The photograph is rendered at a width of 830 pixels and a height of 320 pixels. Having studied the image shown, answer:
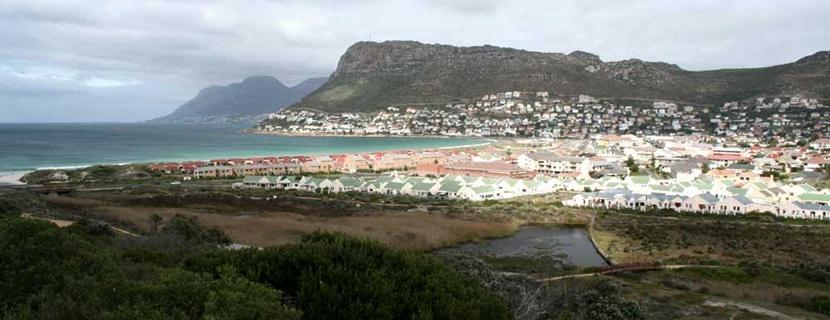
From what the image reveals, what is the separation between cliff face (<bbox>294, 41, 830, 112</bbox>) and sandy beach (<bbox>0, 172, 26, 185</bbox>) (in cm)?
10507

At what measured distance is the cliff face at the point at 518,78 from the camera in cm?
13788

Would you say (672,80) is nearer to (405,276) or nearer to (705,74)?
(705,74)

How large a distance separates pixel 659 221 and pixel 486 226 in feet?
31.7

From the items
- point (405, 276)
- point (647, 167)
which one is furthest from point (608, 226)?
point (647, 167)

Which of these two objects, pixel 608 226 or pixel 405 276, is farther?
pixel 608 226

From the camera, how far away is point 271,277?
29.5 feet

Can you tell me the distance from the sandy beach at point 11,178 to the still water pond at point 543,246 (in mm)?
40279

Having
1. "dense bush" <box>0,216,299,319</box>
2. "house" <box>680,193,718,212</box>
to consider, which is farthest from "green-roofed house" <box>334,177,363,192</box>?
"dense bush" <box>0,216,299,319</box>

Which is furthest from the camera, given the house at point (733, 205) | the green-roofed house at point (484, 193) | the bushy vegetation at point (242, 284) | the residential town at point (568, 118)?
the residential town at point (568, 118)

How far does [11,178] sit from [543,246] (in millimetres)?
46749

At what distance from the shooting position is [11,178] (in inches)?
1988

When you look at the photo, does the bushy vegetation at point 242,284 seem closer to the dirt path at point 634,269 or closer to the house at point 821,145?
the dirt path at point 634,269

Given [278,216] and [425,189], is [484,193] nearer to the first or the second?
[425,189]

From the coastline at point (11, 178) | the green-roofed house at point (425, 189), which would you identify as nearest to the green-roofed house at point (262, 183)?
the green-roofed house at point (425, 189)
